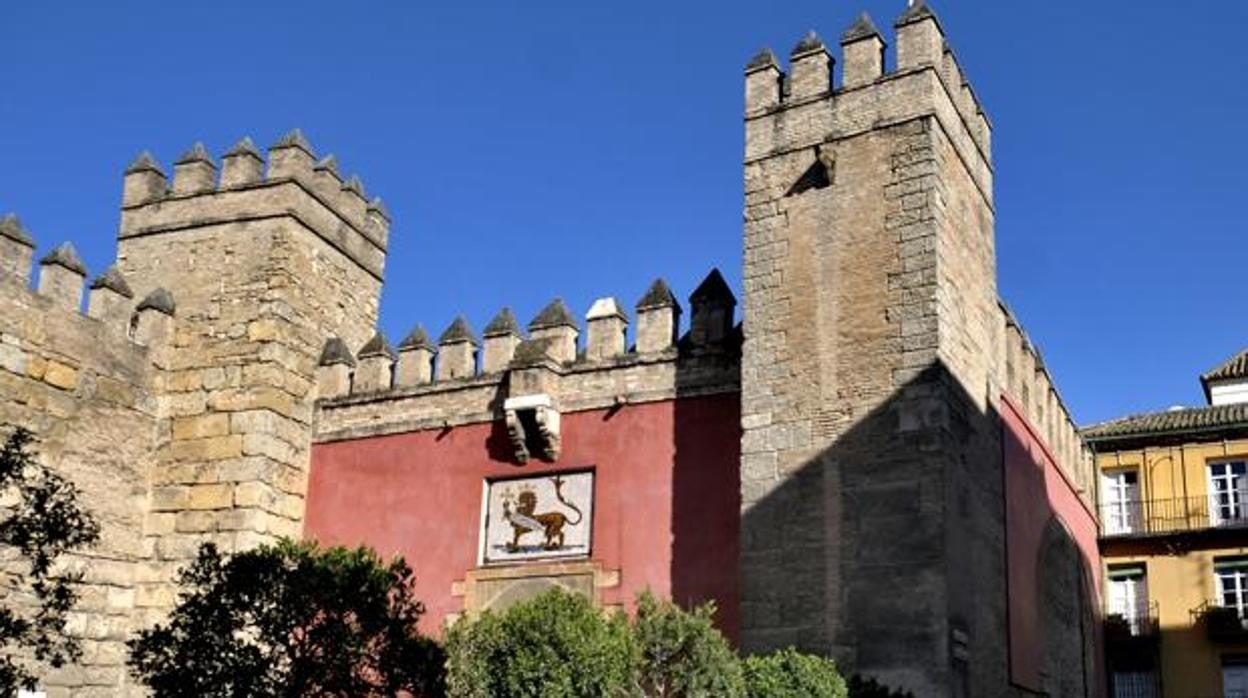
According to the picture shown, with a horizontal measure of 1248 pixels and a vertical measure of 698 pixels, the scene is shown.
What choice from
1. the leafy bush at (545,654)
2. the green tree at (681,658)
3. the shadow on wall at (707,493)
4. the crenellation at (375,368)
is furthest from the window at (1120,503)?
the leafy bush at (545,654)

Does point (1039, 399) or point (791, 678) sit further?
point (1039, 399)

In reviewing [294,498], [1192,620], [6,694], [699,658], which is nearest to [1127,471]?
[1192,620]

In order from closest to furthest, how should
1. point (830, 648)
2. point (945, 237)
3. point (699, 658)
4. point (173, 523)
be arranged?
point (699, 658) → point (830, 648) → point (945, 237) → point (173, 523)

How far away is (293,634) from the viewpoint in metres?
11.6

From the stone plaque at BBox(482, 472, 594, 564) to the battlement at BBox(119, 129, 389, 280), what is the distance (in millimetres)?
4141


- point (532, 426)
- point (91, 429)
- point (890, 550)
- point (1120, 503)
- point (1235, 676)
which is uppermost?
point (1120, 503)

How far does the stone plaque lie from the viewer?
49.1 feet

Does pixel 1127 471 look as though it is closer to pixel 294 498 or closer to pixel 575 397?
pixel 575 397

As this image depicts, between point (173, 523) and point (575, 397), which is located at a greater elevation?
point (575, 397)

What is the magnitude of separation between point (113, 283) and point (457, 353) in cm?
392

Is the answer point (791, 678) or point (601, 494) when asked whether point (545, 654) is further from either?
point (601, 494)

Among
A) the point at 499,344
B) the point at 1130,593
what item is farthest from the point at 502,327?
the point at 1130,593

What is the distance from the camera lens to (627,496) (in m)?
14.7

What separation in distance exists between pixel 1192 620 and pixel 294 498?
15.3 metres
